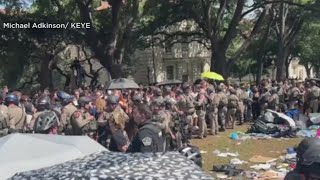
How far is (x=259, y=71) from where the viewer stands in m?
45.1

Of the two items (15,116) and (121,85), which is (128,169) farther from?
(121,85)

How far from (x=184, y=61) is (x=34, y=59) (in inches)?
1133

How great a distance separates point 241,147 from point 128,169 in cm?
1271

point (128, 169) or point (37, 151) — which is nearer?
point (128, 169)

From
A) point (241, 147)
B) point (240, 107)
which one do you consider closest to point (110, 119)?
point (241, 147)

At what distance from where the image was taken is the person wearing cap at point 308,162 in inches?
161

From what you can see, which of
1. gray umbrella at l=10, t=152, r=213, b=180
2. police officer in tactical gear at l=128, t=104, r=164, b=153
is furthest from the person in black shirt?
gray umbrella at l=10, t=152, r=213, b=180

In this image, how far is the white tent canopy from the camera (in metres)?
4.57

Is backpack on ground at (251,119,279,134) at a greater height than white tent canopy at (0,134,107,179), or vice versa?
white tent canopy at (0,134,107,179)

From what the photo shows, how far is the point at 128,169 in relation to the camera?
3627mm

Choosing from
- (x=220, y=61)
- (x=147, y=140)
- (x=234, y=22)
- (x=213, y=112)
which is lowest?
(x=213, y=112)

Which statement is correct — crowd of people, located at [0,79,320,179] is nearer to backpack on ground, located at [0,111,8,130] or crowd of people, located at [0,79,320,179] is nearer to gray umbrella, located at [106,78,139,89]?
backpack on ground, located at [0,111,8,130]

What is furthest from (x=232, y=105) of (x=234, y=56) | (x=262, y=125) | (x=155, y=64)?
(x=155, y=64)

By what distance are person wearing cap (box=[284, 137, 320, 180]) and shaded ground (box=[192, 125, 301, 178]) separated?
27.8 feet
